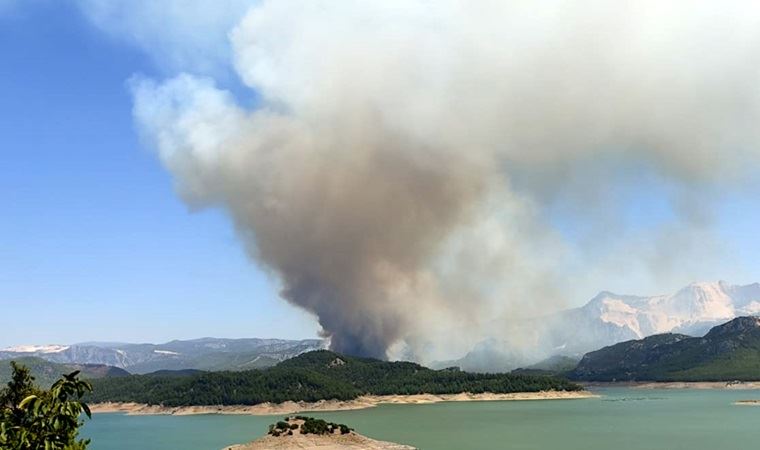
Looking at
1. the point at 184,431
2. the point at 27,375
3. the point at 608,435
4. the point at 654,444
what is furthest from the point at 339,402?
the point at 27,375

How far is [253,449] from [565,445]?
42.2 m

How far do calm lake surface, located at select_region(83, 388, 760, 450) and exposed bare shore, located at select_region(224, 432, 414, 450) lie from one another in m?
6.35

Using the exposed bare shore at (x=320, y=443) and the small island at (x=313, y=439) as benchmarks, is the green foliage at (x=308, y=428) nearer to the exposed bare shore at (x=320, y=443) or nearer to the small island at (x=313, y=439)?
the small island at (x=313, y=439)

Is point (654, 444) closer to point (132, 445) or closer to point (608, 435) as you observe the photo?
point (608, 435)

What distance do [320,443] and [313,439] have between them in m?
1.49

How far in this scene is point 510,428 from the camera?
386 ft

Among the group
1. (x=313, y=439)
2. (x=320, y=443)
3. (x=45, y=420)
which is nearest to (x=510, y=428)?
(x=320, y=443)

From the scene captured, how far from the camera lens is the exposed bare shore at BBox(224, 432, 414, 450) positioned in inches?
3583

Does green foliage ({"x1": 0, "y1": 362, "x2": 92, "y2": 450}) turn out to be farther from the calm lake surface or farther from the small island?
the calm lake surface

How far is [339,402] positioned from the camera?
19700 cm

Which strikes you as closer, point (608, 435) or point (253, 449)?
point (253, 449)

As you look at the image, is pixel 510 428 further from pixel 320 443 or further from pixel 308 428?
pixel 320 443

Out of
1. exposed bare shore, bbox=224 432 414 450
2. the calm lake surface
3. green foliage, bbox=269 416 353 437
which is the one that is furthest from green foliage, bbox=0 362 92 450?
green foliage, bbox=269 416 353 437

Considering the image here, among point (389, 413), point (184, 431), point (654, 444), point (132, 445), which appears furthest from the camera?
point (389, 413)
